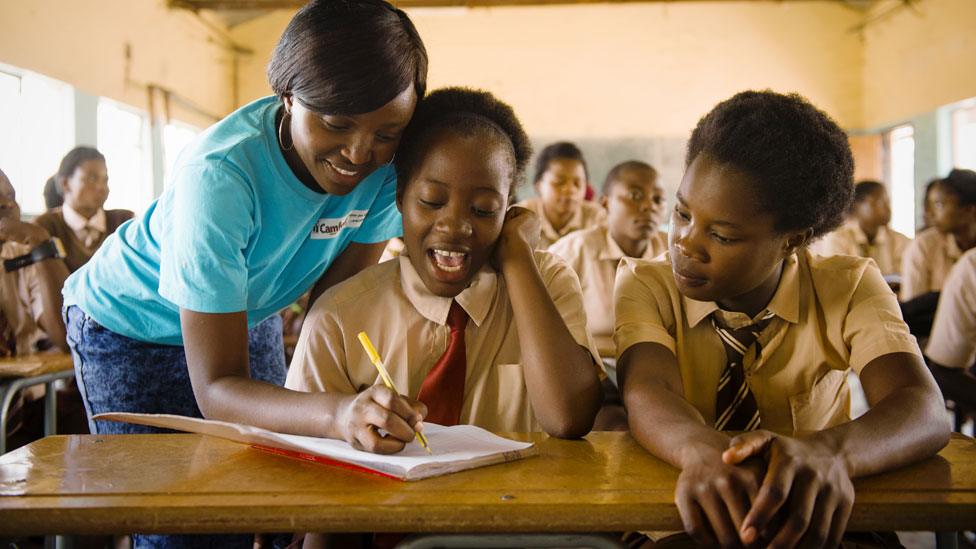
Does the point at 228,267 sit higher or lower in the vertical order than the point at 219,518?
higher

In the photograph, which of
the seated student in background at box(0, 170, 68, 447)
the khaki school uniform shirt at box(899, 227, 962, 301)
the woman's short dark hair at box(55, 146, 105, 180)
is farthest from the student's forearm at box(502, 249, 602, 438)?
the khaki school uniform shirt at box(899, 227, 962, 301)

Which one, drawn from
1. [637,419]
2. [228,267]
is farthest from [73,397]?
[637,419]

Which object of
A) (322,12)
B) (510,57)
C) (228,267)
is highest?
(510,57)

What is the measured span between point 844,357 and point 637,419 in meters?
0.47

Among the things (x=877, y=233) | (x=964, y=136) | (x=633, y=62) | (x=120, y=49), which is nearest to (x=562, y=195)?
(x=877, y=233)

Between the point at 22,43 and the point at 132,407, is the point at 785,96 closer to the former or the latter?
the point at 132,407

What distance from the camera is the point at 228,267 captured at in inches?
52.0

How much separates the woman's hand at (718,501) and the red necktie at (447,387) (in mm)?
554

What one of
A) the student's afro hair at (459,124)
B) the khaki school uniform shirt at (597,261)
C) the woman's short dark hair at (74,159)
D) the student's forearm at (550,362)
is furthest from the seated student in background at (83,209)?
the student's forearm at (550,362)

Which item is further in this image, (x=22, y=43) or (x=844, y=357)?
(x=22, y=43)

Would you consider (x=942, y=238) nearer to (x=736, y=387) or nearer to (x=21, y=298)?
(x=736, y=387)

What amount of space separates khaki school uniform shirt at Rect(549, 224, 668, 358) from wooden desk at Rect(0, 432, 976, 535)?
91.9 inches

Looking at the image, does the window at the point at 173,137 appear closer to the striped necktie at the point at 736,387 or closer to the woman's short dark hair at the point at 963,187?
the woman's short dark hair at the point at 963,187

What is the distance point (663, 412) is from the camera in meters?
1.16
